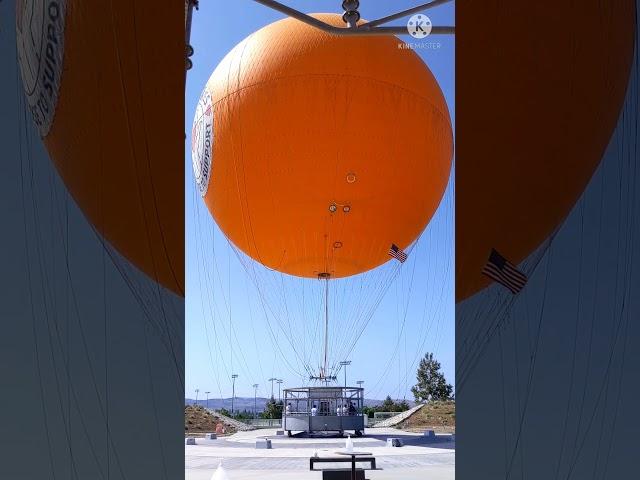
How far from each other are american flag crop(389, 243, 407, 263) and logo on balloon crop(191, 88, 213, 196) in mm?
3932

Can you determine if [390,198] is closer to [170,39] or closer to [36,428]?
[170,39]

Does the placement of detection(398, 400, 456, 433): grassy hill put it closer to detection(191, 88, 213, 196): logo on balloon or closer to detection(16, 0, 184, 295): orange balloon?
detection(191, 88, 213, 196): logo on balloon

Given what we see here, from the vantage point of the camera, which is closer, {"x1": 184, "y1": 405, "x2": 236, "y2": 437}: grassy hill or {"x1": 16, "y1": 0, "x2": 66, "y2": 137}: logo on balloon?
{"x1": 16, "y1": 0, "x2": 66, "y2": 137}: logo on balloon

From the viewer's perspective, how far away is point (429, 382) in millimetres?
57250

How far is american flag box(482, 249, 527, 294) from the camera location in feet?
17.7

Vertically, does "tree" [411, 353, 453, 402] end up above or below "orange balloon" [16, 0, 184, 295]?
below

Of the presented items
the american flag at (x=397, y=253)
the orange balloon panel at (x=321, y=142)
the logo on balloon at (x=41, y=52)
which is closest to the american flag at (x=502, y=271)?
the logo on balloon at (x=41, y=52)

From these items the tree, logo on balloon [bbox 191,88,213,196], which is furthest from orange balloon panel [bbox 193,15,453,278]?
the tree

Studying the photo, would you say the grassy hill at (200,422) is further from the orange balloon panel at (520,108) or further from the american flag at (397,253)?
the orange balloon panel at (520,108)

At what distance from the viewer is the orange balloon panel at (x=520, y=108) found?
552cm

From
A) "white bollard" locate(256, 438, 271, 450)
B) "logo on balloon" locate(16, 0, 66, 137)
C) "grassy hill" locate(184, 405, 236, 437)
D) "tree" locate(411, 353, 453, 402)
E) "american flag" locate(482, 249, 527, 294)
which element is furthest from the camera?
"tree" locate(411, 353, 453, 402)

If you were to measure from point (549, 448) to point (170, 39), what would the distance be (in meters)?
4.54

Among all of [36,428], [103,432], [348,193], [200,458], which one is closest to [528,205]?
[103,432]

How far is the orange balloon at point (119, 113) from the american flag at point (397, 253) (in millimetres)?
7887
